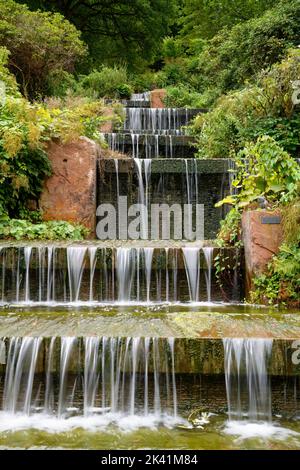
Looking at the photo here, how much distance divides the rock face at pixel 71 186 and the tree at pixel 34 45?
438cm

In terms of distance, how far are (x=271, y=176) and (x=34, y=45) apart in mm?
9088

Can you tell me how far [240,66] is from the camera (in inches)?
526

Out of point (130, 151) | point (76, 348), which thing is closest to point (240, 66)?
point (130, 151)

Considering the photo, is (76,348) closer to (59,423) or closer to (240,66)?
(59,423)

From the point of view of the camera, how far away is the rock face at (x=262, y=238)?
604cm

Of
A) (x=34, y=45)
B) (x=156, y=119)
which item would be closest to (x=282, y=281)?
(x=156, y=119)

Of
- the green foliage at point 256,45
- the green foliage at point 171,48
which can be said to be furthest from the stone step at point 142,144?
the green foliage at point 171,48

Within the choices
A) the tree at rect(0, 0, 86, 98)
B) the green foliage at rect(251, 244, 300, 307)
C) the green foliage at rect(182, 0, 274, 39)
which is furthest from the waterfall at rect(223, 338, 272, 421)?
the green foliage at rect(182, 0, 274, 39)

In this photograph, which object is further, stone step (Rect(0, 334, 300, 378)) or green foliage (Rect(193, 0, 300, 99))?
green foliage (Rect(193, 0, 300, 99))

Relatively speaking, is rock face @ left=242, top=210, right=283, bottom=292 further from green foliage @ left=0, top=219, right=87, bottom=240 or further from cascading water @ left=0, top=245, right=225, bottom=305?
green foliage @ left=0, top=219, right=87, bottom=240

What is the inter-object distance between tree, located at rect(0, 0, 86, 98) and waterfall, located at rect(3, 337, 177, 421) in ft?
31.6

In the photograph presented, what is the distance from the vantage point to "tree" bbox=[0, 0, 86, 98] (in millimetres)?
12750

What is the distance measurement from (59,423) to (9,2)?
494 inches

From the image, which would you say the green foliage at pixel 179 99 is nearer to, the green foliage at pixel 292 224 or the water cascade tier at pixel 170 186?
the water cascade tier at pixel 170 186
